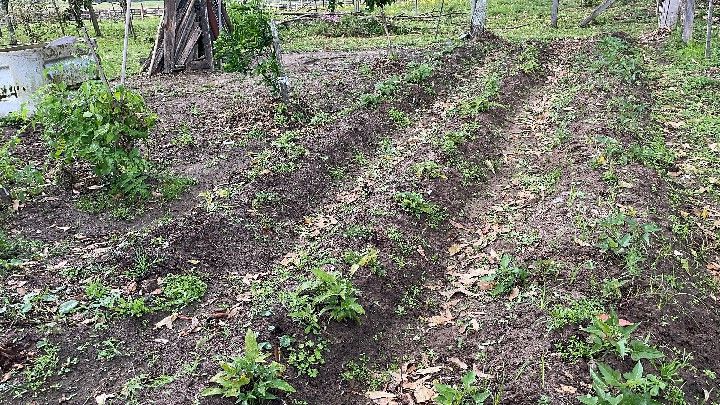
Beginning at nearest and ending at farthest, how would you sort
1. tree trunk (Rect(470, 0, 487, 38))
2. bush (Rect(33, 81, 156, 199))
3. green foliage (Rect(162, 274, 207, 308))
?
green foliage (Rect(162, 274, 207, 308))
bush (Rect(33, 81, 156, 199))
tree trunk (Rect(470, 0, 487, 38))

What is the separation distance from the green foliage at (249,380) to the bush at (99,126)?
352 centimetres

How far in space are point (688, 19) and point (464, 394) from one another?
42.0 feet

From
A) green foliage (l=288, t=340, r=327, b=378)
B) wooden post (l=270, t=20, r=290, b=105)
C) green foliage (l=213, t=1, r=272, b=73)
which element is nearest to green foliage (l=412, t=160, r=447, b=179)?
green foliage (l=288, t=340, r=327, b=378)

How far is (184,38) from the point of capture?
12.9 meters

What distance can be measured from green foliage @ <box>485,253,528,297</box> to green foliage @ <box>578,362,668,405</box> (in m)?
1.24

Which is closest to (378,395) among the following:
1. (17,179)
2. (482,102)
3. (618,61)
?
(17,179)

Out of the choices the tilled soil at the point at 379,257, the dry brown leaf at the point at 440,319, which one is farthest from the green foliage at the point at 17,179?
the dry brown leaf at the point at 440,319

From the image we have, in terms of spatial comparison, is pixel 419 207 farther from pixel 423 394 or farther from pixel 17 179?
pixel 17 179

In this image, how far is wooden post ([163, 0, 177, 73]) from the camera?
12352mm

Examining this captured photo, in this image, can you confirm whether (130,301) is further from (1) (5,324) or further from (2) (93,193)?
(2) (93,193)

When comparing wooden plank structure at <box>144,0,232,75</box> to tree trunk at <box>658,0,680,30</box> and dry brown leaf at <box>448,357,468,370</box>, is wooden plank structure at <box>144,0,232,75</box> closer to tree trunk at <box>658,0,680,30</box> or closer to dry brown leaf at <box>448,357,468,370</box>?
dry brown leaf at <box>448,357,468,370</box>

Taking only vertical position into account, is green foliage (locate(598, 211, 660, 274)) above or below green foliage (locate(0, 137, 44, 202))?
below

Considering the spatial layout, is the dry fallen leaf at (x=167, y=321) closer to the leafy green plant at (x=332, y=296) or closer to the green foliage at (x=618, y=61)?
the leafy green plant at (x=332, y=296)

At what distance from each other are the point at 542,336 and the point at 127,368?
9.45 feet
